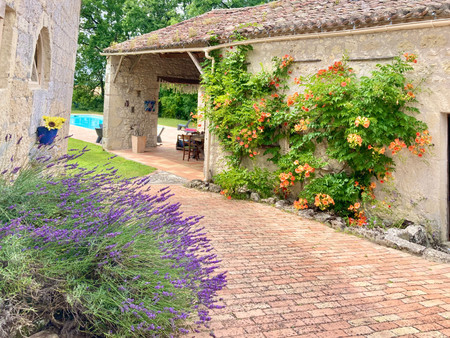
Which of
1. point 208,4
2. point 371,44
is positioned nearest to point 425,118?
point 371,44

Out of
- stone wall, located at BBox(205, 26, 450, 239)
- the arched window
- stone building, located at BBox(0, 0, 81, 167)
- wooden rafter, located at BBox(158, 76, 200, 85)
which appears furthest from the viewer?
wooden rafter, located at BBox(158, 76, 200, 85)

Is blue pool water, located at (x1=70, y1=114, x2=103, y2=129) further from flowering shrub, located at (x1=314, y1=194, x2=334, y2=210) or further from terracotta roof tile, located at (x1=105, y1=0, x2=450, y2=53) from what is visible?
flowering shrub, located at (x1=314, y1=194, x2=334, y2=210)

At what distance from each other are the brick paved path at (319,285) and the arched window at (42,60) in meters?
3.16

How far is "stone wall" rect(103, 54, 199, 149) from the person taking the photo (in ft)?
Result: 45.6

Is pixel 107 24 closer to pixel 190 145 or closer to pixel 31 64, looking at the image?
pixel 190 145

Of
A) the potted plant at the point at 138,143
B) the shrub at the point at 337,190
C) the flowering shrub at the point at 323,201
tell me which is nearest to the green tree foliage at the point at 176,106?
the potted plant at the point at 138,143

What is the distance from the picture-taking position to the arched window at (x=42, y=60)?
5266mm

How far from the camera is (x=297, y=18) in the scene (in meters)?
7.95

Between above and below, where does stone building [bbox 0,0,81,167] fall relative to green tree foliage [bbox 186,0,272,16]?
below

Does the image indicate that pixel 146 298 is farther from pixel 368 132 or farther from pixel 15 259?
pixel 368 132

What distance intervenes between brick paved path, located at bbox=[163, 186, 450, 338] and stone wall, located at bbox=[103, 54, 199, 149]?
898 centimetres

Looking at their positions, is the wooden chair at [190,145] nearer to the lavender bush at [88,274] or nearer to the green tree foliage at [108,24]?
the lavender bush at [88,274]

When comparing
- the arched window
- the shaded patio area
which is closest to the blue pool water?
the shaded patio area

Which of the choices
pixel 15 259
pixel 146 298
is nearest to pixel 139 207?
pixel 146 298
